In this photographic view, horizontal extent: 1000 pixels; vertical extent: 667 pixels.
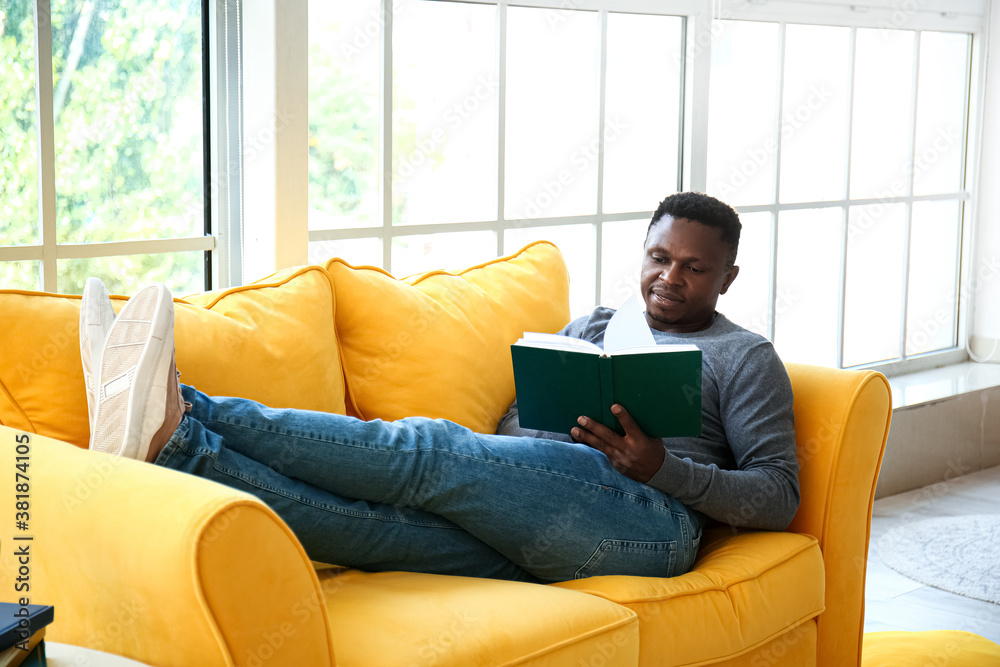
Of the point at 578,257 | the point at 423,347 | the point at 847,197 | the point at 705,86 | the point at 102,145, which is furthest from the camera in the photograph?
the point at 847,197

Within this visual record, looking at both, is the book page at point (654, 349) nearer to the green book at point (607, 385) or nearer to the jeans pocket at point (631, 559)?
the green book at point (607, 385)

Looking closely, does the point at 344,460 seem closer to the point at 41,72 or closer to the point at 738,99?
the point at 41,72

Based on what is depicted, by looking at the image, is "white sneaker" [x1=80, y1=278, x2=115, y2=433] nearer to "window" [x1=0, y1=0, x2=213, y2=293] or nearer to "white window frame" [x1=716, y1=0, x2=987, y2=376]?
"window" [x1=0, y1=0, x2=213, y2=293]

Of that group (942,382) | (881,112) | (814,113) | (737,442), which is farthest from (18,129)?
(942,382)

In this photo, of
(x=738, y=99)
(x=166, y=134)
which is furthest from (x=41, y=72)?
(x=738, y=99)

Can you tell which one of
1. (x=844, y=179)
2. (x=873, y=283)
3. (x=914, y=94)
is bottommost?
(x=873, y=283)

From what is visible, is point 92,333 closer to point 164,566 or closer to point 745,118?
point 164,566

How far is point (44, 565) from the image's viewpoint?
119cm

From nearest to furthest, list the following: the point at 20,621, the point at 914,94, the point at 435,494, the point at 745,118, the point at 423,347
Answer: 1. the point at 20,621
2. the point at 435,494
3. the point at 423,347
4. the point at 745,118
5. the point at 914,94

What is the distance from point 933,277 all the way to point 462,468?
309 cm

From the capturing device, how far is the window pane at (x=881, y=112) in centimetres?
348

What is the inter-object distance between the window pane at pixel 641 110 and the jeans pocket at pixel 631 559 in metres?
1.50

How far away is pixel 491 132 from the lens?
2.61 metres

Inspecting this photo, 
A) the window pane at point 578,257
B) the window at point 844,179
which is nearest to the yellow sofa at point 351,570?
the window pane at point 578,257
